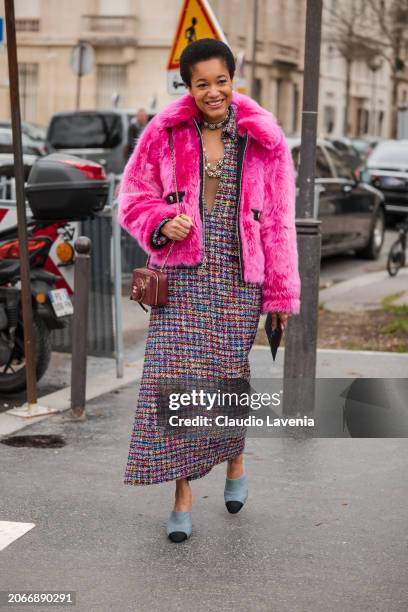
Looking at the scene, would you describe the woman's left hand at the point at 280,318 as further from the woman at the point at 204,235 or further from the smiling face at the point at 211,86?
the smiling face at the point at 211,86

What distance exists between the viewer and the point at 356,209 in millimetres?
15531

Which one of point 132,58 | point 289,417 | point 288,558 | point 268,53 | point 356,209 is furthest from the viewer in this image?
point 268,53

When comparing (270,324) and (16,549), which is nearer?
(16,549)

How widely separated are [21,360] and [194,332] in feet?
8.91

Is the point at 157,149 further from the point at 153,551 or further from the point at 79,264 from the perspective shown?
the point at 79,264

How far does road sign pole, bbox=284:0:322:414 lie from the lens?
21.3 feet

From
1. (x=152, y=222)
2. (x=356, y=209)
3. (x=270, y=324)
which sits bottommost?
(x=356, y=209)

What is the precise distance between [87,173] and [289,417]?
2.09 meters

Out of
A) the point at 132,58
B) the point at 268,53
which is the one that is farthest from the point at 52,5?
the point at 268,53

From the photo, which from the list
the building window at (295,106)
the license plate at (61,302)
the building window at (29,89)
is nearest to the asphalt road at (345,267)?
the license plate at (61,302)

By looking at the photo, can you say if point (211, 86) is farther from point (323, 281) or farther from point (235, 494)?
point (323, 281)

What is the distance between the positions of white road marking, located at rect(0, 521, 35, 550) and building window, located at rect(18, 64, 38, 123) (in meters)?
42.3

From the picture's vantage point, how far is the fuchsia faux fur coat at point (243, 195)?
466 centimetres

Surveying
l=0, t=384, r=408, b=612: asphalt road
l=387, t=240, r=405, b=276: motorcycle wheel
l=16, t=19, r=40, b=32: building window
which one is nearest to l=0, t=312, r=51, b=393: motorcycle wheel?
l=0, t=384, r=408, b=612: asphalt road
